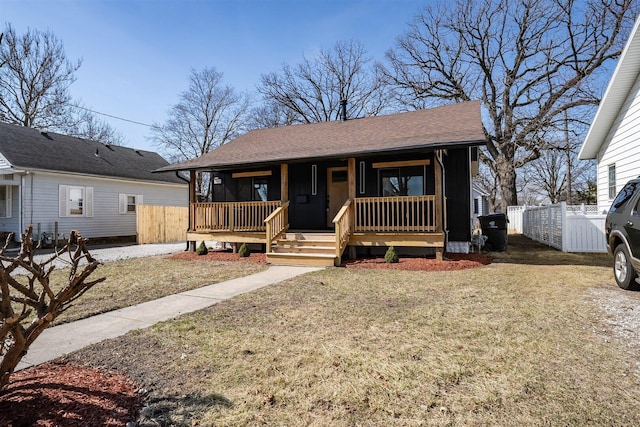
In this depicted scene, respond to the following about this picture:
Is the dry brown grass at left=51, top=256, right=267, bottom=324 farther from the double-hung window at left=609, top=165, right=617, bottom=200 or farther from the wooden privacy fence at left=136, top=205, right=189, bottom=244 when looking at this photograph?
the double-hung window at left=609, top=165, right=617, bottom=200

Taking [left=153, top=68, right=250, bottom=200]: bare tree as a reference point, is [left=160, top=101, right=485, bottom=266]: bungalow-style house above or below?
below

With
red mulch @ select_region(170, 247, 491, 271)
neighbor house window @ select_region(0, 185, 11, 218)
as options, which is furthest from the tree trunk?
neighbor house window @ select_region(0, 185, 11, 218)

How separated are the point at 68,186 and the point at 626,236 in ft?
61.7

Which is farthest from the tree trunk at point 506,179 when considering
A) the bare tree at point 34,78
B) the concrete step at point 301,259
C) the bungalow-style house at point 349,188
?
the bare tree at point 34,78

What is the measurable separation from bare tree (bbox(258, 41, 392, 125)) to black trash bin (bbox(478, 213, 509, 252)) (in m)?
17.9

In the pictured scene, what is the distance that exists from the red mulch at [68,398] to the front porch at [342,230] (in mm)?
6329

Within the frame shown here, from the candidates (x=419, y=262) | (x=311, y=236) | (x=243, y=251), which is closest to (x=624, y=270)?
(x=419, y=262)

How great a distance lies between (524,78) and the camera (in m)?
22.3

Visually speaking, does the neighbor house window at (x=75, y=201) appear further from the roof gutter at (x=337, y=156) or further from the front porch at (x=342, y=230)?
the front porch at (x=342, y=230)

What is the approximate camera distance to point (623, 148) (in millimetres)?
9125

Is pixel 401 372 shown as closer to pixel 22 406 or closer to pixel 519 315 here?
pixel 519 315

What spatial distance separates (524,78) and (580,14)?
13.3 feet

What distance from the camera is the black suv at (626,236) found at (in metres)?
5.26

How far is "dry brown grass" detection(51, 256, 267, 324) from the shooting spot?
5258 millimetres
